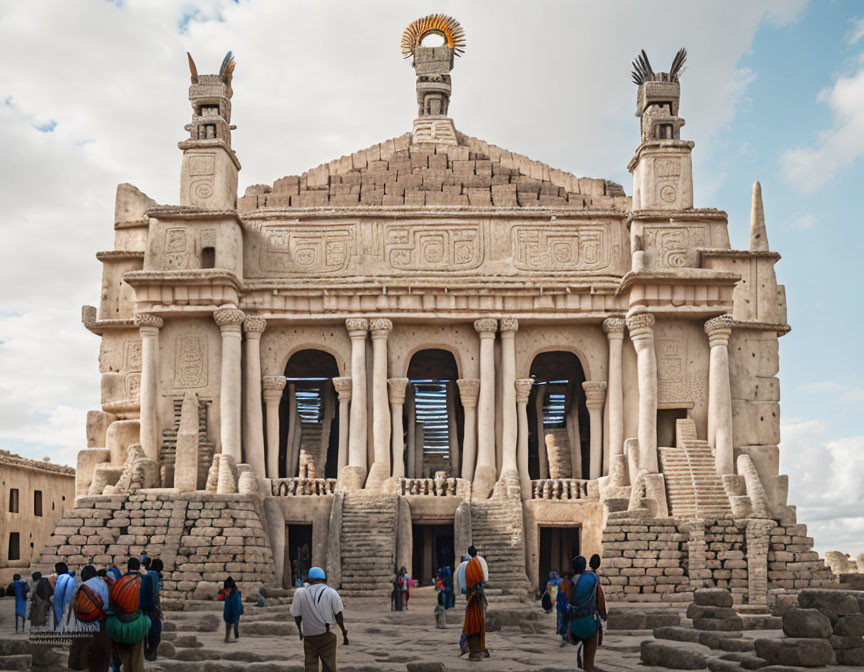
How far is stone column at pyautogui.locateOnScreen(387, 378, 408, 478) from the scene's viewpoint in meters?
29.3

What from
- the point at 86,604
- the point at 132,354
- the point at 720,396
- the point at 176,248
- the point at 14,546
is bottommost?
the point at 14,546

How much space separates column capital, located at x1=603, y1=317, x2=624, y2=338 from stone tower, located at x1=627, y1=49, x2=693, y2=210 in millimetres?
3525

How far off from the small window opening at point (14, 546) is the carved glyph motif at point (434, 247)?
1992cm

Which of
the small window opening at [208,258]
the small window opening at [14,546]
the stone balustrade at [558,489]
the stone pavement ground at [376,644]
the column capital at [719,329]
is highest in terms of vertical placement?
the small window opening at [208,258]

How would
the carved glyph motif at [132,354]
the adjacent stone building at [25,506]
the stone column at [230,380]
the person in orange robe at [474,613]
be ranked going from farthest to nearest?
1. the adjacent stone building at [25,506]
2. the carved glyph motif at [132,354]
3. the stone column at [230,380]
4. the person in orange robe at [474,613]

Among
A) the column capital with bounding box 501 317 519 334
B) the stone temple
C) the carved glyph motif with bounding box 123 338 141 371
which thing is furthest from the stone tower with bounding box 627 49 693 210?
the carved glyph motif with bounding box 123 338 141 371

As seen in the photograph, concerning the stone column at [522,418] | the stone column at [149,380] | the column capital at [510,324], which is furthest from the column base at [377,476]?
the stone column at [149,380]

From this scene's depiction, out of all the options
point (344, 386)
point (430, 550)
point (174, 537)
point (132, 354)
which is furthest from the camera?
point (132, 354)

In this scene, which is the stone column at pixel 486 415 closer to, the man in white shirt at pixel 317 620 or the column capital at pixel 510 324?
the column capital at pixel 510 324

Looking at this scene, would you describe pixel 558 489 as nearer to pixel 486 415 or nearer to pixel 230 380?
pixel 486 415

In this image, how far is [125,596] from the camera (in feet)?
36.5

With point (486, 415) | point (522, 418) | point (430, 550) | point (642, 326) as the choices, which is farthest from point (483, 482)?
point (642, 326)

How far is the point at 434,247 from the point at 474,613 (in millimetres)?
16864

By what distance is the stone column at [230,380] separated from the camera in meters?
28.3
